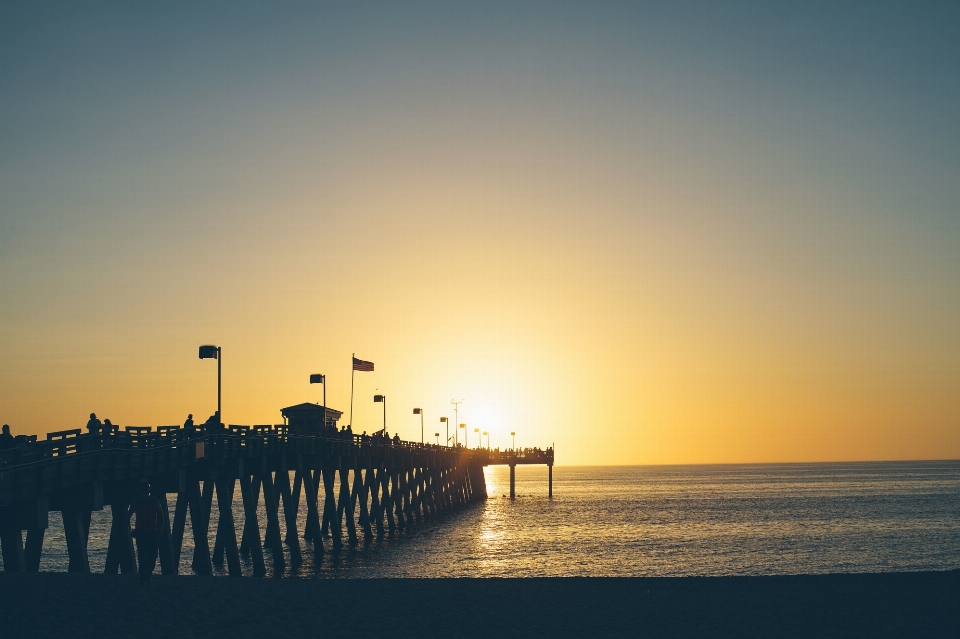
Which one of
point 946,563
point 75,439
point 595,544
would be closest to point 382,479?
point 595,544

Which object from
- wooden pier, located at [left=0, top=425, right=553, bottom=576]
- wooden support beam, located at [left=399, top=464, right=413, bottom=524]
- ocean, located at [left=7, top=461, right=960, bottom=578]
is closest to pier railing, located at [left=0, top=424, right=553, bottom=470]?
wooden pier, located at [left=0, top=425, right=553, bottom=576]

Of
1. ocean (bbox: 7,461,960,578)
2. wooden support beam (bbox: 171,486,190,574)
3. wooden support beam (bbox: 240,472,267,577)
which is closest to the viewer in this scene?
wooden support beam (bbox: 171,486,190,574)

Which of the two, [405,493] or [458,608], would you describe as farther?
[405,493]

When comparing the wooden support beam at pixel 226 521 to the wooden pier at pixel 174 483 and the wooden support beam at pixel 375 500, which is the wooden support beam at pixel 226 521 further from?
the wooden support beam at pixel 375 500

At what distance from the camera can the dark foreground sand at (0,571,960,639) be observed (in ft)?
58.6

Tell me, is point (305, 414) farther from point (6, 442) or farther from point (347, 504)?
point (6, 442)

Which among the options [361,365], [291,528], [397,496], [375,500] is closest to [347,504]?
[375,500]

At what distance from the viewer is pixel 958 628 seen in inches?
752

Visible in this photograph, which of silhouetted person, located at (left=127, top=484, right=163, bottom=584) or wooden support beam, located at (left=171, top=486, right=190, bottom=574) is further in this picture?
wooden support beam, located at (left=171, top=486, right=190, bottom=574)

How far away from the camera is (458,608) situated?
21.2 metres

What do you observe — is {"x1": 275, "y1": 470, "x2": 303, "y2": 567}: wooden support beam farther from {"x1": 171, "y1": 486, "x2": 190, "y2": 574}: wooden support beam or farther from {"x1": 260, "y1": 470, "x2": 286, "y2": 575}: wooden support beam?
{"x1": 171, "y1": 486, "x2": 190, "y2": 574}: wooden support beam

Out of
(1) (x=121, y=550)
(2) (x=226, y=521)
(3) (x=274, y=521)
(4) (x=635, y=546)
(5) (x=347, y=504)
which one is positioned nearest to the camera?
(1) (x=121, y=550)

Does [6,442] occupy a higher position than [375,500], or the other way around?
[6,442]

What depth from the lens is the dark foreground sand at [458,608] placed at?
17.9 meters
